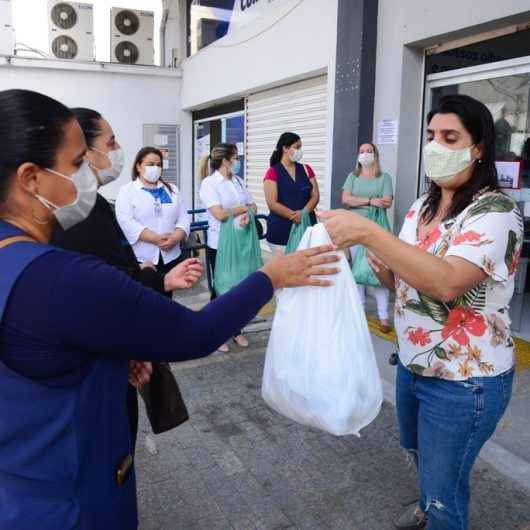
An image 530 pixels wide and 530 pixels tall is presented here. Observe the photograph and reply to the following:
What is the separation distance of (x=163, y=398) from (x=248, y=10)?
8216 mm

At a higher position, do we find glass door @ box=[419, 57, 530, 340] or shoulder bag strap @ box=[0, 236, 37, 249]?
glass door @ box=[419, 57, 530, 340]

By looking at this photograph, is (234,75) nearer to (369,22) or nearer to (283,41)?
A: (283,41)

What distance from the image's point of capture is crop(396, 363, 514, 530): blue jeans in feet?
5.69

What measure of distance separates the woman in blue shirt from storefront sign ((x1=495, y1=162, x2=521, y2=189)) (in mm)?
4255

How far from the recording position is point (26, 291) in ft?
3.53

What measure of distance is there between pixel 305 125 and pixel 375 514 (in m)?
6.10

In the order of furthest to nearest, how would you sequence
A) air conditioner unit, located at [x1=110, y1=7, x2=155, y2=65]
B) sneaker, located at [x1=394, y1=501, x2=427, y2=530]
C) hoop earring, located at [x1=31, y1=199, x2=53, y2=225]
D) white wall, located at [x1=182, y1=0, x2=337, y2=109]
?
1. air conditioner unit, located at [x1=110, y1=7, x2=155, y2=65]
2. white wall, located at [x1=182, y1=0, x2=337, y2=109]
3. sneaker, located at [x1=394, y1=501, x2=427, y2=530]
4. hoop earring, located at [x1=31, y1=199, x2=53, y2=225]

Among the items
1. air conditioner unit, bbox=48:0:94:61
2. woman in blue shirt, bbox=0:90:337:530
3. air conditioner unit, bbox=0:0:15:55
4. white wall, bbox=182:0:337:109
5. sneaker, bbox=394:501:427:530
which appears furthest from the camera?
air conditioner unit, bbox=48:0:94:61

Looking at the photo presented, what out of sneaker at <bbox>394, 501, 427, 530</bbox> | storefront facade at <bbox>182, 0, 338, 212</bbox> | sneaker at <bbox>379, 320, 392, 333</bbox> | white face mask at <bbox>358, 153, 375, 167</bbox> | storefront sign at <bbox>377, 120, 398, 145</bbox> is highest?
storefront facade at <bbox>182, 0, 338, 212</bbox>

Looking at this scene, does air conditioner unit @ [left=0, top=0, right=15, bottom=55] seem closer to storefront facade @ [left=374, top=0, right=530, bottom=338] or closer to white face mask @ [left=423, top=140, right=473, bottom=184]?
storefront facade @ [left=374, top=0, right=530, bottom=338]

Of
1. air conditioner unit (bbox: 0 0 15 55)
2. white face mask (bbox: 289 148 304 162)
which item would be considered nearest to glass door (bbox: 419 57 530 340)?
white face mask (bbox: 289 148 304 162)

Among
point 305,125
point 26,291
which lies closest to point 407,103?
point 305,125

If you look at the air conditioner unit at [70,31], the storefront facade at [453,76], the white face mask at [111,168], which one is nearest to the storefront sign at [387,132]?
the storefront facade at [453,76]

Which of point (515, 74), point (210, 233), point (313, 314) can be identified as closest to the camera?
point (313, 314)
